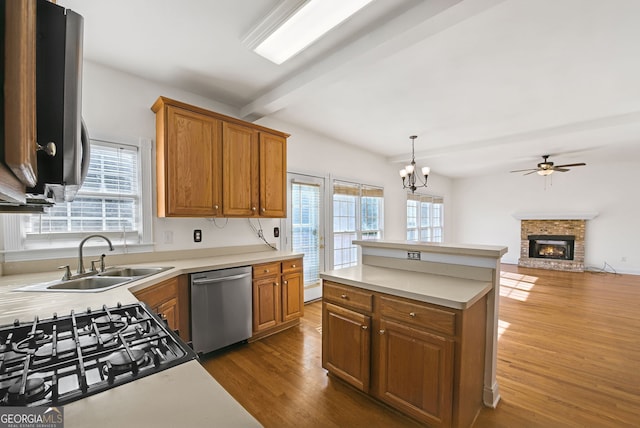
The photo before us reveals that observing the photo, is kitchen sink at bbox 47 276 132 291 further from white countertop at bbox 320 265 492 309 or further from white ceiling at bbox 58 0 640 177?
white ceiling at bbox 58 0 640 177

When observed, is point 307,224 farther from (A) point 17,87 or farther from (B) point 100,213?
(A) point 17,87

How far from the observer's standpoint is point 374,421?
5.94 ft

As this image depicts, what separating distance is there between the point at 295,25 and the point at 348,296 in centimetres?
200

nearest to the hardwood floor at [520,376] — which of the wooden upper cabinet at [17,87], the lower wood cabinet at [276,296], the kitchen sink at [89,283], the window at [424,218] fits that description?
the lower wood cabinet at [276,296]

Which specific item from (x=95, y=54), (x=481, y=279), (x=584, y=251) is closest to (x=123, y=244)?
(x=95, y=54)

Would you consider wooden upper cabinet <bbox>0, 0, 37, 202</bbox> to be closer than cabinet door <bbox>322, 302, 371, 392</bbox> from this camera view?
Yes

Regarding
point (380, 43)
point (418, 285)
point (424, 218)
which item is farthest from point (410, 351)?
point (424, 218)

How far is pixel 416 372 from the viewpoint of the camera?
5.58ft

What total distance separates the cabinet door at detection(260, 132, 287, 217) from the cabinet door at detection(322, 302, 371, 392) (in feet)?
4.90

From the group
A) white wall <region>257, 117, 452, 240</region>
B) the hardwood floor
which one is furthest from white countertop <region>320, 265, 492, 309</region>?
white wall <region>257, 117, 452, 240</region>

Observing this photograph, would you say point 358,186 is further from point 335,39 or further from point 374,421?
point 374,421

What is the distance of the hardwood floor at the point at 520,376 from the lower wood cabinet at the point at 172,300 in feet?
1.62

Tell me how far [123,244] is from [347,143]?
3.64 m

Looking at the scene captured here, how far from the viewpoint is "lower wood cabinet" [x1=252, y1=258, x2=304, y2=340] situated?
2854mm
